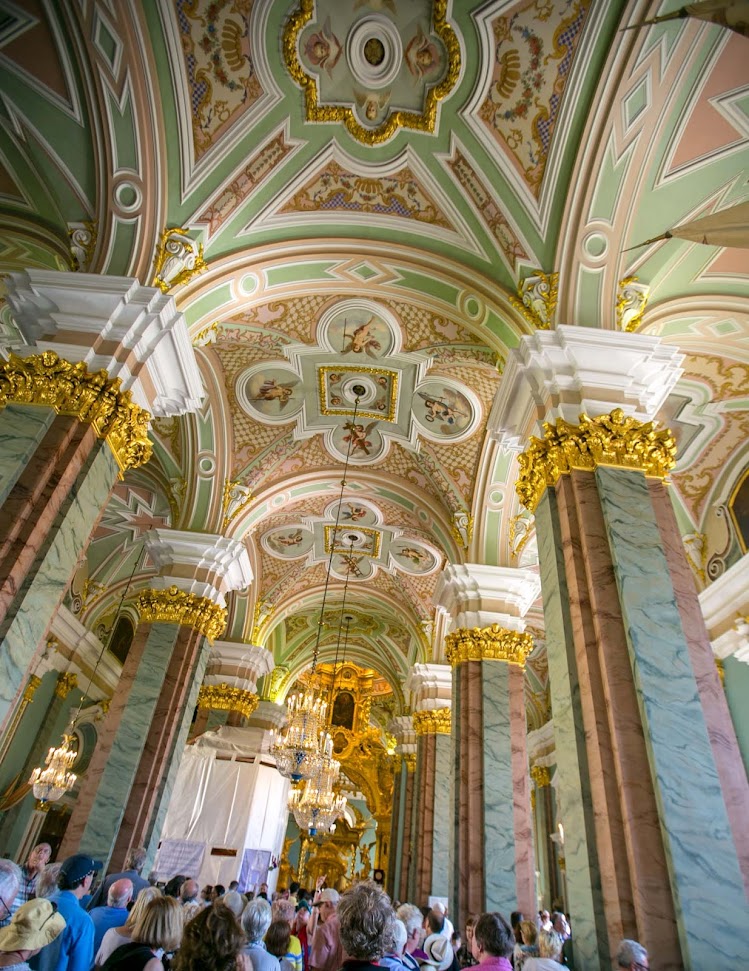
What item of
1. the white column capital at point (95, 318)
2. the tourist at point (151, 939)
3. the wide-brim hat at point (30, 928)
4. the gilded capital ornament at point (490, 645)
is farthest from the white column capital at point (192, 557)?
the tourist at point (151, 939)

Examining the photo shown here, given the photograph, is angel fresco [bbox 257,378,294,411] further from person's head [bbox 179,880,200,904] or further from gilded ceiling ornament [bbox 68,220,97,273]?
person's head [bbox 179,880,200,904]

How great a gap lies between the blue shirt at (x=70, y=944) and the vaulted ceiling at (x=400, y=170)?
204 inches

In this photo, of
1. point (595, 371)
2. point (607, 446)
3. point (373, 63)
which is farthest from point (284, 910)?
point (373, 63)

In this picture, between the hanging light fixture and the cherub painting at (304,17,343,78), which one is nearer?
the cherub painting at (304,17,343,78)

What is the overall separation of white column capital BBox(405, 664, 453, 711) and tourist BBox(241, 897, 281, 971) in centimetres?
1035

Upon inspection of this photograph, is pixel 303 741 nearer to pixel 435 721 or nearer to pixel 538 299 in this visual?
pixel 435 721

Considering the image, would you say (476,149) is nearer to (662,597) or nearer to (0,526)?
(662,597)

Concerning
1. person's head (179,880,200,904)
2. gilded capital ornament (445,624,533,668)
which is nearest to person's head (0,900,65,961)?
person's head (179,880,200,904)

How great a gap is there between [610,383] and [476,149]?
2.83 m

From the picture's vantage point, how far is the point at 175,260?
6230 mm

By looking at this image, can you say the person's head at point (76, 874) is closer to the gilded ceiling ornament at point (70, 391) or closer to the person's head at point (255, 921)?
the person's head at point (255, 921)

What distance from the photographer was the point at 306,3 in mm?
5551

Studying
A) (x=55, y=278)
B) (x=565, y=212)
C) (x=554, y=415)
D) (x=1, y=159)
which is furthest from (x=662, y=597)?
(x=1, y=159)

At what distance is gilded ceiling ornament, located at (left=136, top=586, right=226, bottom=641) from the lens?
8.79 m
